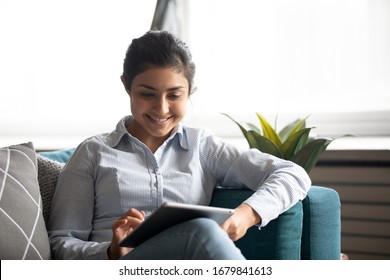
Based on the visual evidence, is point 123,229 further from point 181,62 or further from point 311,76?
point 311,76

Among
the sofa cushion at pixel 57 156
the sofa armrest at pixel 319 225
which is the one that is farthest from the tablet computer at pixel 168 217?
the sofa cushion at pixel 57 156

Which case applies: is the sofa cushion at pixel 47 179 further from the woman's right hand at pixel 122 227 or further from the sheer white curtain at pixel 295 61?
the sheer white curtain at pixel 295 61

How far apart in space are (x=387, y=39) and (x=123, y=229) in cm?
168

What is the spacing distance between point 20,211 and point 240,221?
501mm

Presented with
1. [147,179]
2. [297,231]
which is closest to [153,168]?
[147,179]

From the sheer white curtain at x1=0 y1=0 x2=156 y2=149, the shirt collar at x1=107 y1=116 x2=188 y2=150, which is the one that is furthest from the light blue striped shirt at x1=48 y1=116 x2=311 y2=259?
the sheer white curtain at x1=0 y1=0 x2=156 y2=149

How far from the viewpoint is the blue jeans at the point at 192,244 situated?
1.15 meters

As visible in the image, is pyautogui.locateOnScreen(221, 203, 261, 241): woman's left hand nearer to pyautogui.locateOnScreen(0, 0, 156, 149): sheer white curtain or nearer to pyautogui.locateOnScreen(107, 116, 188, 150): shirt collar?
pyautogui.locateOnScreen(107, 116, 188, 150): shirt collar

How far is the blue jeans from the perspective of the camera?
1146mm

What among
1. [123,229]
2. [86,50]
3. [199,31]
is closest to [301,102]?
Answer: [199,31]

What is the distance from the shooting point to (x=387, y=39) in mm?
2613

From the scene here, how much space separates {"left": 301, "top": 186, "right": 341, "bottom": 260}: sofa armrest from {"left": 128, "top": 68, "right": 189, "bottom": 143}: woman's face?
391 mm
